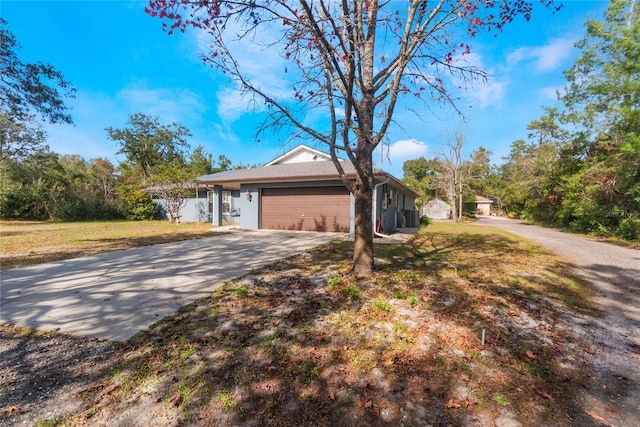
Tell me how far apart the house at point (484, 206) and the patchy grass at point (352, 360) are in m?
52.7

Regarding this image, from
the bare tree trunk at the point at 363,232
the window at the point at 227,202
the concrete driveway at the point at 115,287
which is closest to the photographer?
the concrete driveway at the point at 115,287

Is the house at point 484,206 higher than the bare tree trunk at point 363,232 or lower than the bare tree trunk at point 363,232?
higher

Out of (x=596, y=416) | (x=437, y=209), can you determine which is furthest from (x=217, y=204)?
(x=437, y=209)

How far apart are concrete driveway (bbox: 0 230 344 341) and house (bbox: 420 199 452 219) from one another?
3304 cm

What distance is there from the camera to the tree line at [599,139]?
35.0 ft

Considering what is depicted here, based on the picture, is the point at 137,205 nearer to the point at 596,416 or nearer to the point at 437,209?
the point at 596,416

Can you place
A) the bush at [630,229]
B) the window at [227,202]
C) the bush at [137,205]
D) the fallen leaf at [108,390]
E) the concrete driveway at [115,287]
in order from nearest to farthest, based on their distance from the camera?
the fallen leaf at [108,390] → the concrete driveway at [115,287] → the bush at [630,229] → the window at [227,202] → the bush at [137,205]

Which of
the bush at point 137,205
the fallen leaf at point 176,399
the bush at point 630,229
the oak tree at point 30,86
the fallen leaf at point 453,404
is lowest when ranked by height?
the fallen leaf at point 176,399

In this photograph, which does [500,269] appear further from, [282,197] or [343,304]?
[282,197]

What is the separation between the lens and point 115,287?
4383 mm

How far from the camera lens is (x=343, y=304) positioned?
3.67 metres

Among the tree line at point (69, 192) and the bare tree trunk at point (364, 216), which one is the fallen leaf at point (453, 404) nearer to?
the bare tree trunk at point (364, 216)

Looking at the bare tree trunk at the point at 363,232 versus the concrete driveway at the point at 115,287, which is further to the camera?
the bare tree trunk at the point at 363,232

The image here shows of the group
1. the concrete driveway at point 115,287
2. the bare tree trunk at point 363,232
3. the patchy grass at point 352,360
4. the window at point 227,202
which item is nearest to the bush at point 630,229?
the patchy grass at point 352,360
